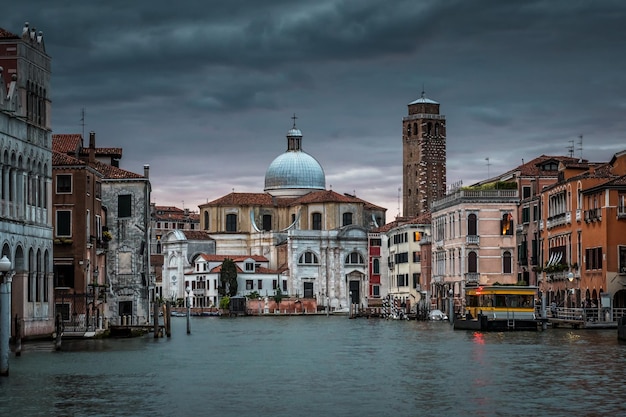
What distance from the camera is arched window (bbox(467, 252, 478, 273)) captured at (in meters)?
78.8

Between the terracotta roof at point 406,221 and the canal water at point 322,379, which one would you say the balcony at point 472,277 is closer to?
the terracotta roof at point 406,221

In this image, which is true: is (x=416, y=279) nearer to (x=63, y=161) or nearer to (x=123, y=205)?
(x=123, y=205)

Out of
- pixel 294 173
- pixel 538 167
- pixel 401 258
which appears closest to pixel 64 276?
pixel 538 167

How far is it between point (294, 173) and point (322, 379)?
341 ft

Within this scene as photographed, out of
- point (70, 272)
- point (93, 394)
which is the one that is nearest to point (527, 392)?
point (93, 394)

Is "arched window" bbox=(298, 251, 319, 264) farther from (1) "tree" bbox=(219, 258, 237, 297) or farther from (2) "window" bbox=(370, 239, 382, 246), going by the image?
(2) "window" bbox=(370, 239, 382, 246)

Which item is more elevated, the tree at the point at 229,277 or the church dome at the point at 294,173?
the church dome at the point at 294,173

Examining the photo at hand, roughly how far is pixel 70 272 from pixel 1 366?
72.7 feet

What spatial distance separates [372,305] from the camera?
11538 centimetres

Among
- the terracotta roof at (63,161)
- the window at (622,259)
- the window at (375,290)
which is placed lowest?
the window at (375,290)

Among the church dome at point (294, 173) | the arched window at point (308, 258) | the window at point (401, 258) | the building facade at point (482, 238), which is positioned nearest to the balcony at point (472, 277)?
the building facade at point (482, 238)

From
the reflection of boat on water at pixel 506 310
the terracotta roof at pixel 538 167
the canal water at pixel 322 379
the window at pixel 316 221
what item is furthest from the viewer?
the window at pixel 316 221

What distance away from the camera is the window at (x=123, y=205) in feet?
204

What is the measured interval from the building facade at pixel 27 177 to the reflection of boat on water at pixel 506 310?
61.8 ft
